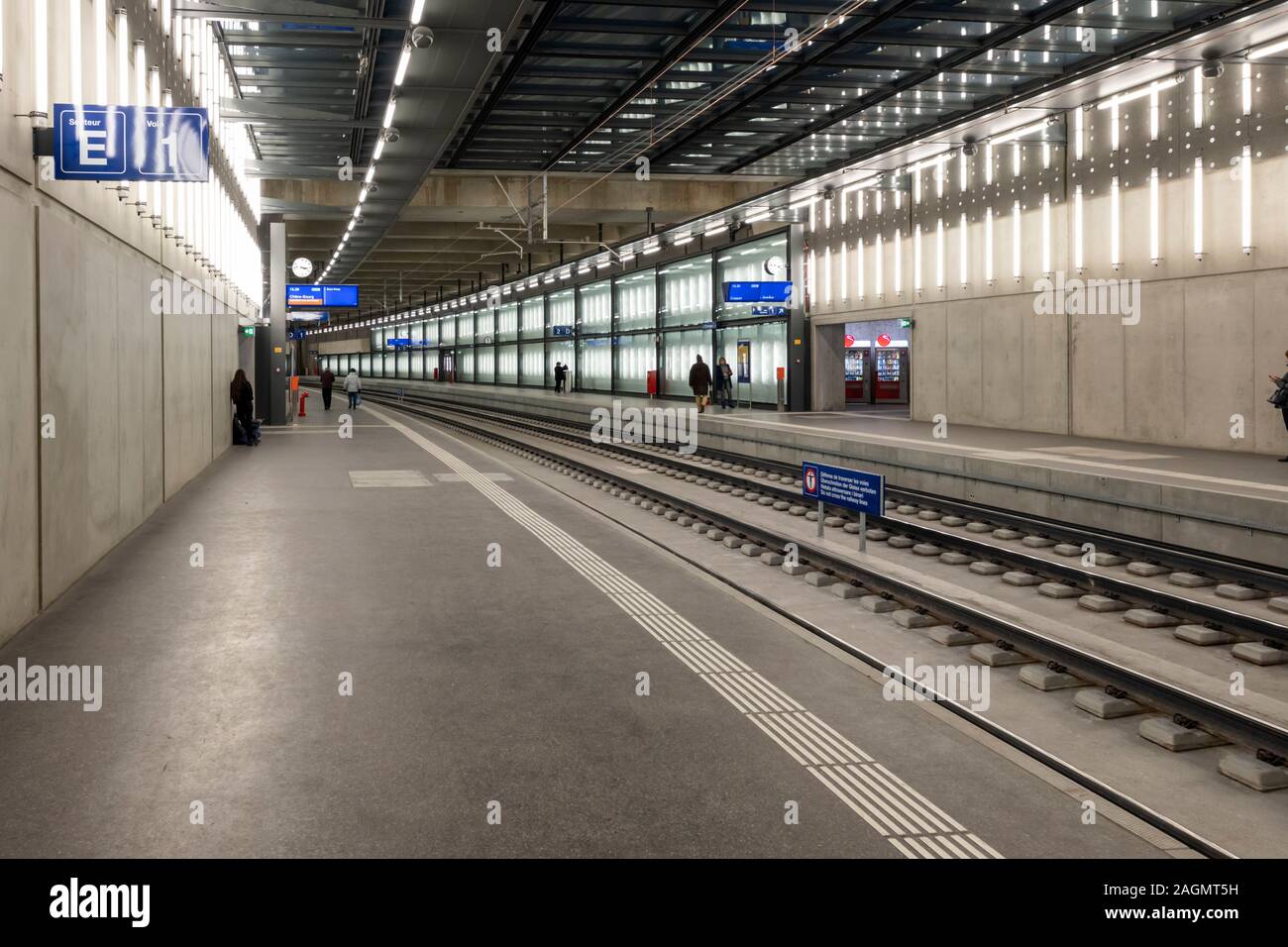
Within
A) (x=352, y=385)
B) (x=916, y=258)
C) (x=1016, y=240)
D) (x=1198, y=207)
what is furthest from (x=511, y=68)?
(x=352, y=385)

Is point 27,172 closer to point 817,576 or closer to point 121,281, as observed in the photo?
point 121,281

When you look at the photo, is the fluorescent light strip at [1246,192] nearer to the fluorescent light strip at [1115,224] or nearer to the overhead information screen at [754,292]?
the fluorescent light strip at [1115,224]

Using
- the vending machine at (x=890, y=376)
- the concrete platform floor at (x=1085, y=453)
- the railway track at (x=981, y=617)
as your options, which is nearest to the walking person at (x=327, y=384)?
the vending machine at (x=890, y=376)

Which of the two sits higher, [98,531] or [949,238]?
[949,238]

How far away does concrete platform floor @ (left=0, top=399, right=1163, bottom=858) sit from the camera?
4117 mm

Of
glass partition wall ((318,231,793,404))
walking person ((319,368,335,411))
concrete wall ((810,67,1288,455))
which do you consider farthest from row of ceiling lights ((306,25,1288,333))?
walking person ((319,368,335,411))

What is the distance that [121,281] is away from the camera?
10.8 metres

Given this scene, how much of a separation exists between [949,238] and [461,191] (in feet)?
45.3

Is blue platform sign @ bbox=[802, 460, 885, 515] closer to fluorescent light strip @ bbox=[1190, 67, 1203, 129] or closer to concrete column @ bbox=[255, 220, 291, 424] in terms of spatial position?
fluorescent light strip @ bbox=[1190, 67, 1203, 129]

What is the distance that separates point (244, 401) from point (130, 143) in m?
15.6

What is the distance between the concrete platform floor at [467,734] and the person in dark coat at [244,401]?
13.7m

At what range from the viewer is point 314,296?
118 feet
